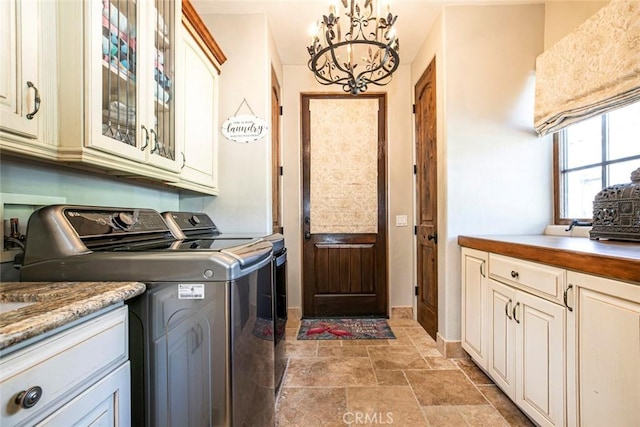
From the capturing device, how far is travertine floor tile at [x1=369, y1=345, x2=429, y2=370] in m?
→ 2.25

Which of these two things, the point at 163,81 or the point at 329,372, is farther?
the point at 329,372

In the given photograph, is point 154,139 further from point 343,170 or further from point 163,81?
point 343,170

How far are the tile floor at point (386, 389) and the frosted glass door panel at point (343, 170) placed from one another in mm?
1301

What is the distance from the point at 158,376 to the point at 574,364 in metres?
1.60

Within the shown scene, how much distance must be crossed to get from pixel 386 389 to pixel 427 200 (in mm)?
1654

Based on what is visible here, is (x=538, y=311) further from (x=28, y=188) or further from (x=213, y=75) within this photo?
(x=213, y=75)

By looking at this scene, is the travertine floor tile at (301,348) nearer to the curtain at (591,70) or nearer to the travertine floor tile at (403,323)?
the travertine floor tile at (403,323)

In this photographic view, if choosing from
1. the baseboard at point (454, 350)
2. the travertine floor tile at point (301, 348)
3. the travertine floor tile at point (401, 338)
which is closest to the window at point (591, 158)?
the baseboard at point (454, 350)

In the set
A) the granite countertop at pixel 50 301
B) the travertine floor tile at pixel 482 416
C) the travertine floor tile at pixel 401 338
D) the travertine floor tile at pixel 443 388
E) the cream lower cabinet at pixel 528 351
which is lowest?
the travertine floor tile at pixel 401 338

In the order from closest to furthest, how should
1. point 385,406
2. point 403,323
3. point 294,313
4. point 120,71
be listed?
1. point 120,71
2. point 385,406
3. point 403,323
4. point 294,313

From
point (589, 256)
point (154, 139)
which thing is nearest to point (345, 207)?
point (154, 139)

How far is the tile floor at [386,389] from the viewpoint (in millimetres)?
1677

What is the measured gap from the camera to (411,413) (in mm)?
1717

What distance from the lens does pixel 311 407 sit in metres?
1.79
